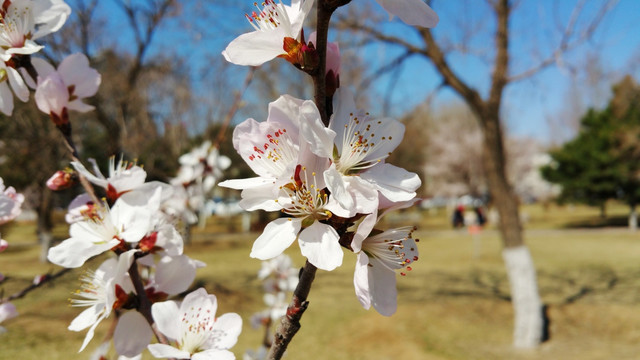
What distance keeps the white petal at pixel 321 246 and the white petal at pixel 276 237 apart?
0.02 meters

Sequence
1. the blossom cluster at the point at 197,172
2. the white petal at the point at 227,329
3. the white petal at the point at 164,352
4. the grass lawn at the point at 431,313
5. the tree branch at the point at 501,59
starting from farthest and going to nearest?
the tree branch at the point at 501,59
the grass lawn at the point at 431,313
the blossom cluster at the point at 197,172
the white petal at the point at 227,329
the white petal at the point at 164,352

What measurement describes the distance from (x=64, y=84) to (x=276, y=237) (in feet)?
1.66

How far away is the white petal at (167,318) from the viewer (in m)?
0.62

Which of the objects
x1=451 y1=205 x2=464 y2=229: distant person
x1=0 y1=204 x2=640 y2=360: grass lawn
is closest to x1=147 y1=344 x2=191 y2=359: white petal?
A: x1=0 y1=204 x2=640 y2=360: grass lawn

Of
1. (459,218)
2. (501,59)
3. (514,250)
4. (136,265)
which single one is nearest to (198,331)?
(136,265)

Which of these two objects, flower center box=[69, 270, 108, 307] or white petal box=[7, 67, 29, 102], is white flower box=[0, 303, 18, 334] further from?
white petal box=[7, 67, 29, 102]

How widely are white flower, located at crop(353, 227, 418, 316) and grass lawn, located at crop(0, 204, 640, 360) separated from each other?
1627 mm

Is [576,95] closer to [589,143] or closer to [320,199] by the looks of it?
[589,143]

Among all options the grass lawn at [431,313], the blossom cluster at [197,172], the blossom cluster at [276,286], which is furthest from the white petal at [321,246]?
the blossom cluster at [197,172]

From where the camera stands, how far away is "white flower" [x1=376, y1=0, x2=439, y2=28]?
0.44 m

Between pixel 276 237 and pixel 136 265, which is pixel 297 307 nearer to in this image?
pixel 276 237

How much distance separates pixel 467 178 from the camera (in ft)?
74.9

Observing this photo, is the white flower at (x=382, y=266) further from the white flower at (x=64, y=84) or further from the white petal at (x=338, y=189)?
the white flower at (x=64, y=84)

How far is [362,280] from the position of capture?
51cm
